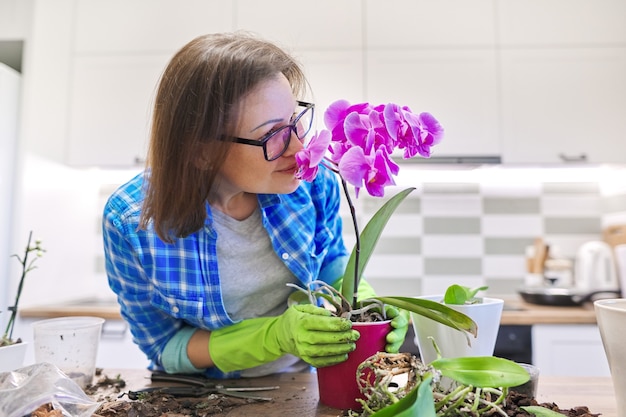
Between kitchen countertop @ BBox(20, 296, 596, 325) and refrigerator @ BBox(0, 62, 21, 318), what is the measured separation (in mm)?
202

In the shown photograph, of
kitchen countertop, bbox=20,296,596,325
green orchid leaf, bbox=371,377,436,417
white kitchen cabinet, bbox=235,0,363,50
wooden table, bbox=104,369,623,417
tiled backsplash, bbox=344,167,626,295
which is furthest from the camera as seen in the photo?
tiled backsplash, bbox=344,167,626,295

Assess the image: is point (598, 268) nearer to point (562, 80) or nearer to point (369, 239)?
point (562, 80)

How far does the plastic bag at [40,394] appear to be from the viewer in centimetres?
53

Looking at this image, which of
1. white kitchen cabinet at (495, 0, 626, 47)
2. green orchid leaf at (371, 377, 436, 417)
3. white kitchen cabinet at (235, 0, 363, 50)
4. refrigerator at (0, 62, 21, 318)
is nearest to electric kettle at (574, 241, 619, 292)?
white kitchen cabinet at (495, 0, 626, 47)

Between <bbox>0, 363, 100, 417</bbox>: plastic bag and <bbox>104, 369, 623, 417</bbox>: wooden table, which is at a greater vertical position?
<bbox>0, 363, 100, 417</bbox>: plastic bag

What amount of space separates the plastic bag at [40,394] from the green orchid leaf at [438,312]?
41 centimetres

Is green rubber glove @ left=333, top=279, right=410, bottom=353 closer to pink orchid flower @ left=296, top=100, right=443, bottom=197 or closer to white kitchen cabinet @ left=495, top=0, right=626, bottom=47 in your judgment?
pink orchid flower @ left=296, top=100, right=443, bottom=197

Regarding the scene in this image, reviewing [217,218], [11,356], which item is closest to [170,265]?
[217,218]

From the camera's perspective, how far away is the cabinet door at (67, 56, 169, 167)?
2.13 meters

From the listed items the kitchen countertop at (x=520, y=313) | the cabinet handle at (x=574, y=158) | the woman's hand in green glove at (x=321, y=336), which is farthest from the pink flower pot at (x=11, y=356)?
the cabinet handle at (x=574, y=158)

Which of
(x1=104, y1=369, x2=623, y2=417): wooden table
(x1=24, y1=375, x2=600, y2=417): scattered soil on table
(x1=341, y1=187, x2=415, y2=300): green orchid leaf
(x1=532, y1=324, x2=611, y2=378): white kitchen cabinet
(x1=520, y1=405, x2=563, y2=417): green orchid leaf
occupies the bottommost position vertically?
(x1=532, y1=324, x2=611, y2=378): white kitchen cabinet

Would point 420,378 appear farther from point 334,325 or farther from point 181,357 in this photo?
point 181,357

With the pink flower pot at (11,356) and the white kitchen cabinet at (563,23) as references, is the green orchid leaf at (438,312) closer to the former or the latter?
the pink flower pot at (11,356)

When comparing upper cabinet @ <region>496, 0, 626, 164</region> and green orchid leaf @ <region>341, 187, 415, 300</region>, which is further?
upper cabinet @ <region>496, 0, 626, 164</region>
